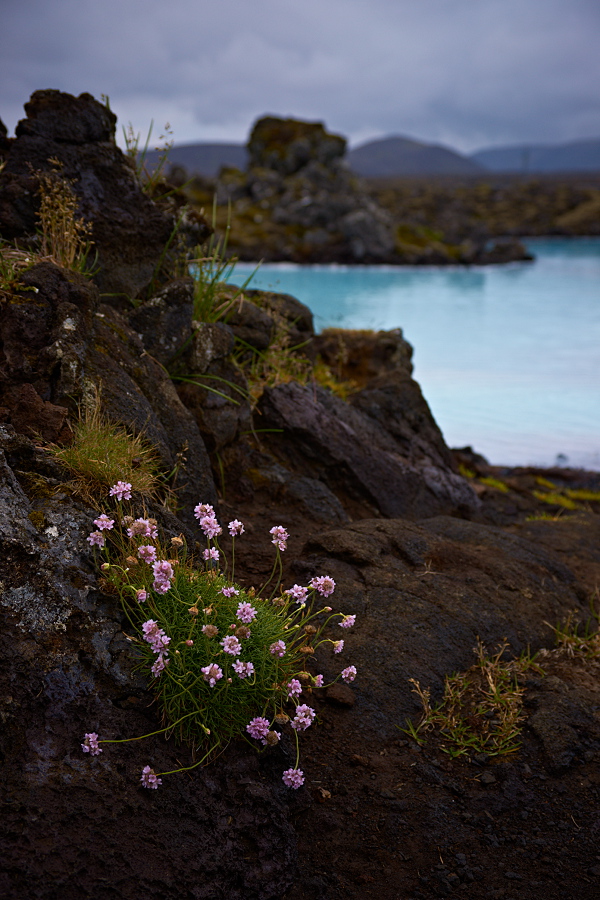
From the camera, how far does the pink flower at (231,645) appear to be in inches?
115

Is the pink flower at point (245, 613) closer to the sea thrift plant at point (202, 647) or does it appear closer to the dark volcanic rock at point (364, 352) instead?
the sea thrift plant at point (202, 647)

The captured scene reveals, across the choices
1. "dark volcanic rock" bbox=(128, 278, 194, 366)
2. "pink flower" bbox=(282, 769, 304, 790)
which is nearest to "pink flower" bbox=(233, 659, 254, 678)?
"pink flower" bbox=(282, 769, 304, 790)

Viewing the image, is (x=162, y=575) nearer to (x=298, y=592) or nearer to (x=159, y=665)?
(x=159, y=665)

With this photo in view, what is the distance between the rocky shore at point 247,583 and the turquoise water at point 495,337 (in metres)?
1.97

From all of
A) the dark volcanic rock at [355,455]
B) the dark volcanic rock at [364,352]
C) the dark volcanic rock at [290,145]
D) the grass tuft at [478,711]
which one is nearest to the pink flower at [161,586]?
the grass tuft at [478,711]

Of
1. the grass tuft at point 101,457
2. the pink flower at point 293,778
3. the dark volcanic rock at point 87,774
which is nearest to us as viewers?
the dark volcanic rock at point 87,774

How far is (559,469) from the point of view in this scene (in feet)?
44.3

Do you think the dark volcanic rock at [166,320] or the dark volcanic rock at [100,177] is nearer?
the dark volcanic rock at [166,320]

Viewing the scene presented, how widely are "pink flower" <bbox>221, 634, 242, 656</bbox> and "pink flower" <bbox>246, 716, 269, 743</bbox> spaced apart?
1.15 ft

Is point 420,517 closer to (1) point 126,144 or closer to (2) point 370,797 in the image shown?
(2) point 370,797

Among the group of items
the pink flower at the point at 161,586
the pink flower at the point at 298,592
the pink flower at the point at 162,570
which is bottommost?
the pink flower at the point at 298,592

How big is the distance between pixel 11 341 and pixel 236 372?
2.45 metres

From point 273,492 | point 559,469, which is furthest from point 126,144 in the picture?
point 559,469

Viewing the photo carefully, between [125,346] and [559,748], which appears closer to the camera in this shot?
[559,748]
